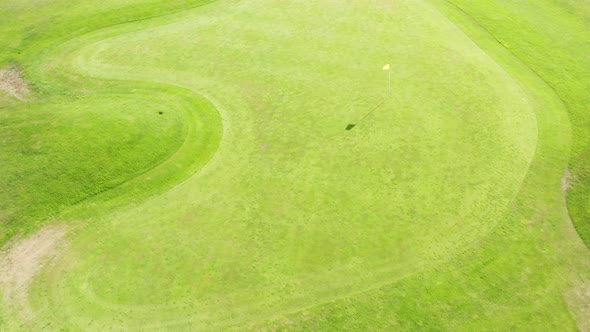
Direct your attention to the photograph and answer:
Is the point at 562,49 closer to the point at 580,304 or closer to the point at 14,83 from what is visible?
the point at 580,304

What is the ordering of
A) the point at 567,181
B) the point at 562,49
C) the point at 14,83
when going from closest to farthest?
the point at 567,181, the point at 14,83, the point at 562,49

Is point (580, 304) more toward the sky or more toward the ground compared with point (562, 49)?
more toward the ground

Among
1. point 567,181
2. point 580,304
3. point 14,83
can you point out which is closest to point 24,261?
point 14,83

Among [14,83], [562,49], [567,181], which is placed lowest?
[567,181]

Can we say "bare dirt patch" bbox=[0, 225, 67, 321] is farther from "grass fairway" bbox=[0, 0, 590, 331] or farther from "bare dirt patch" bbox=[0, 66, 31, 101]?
"bare dirt patch" bbox=[0, 66, 31, 101]

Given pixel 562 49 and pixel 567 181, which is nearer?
pixel 567 181

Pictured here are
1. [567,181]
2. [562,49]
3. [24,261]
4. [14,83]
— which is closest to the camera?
[24,261]

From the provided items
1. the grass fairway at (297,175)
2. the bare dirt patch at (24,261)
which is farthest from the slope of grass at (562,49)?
the bare dirt patch at (24,261)
